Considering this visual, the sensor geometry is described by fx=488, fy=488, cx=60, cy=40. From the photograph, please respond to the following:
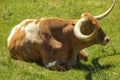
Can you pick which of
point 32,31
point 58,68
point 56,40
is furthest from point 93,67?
point 32,31

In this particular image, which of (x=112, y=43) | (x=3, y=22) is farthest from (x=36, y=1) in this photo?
(x=112, y=43)

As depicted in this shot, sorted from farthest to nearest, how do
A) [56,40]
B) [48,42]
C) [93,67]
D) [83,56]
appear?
1. [83,56]
2. [93,67]
3. [56,40]
4. [48,42]

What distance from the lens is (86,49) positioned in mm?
13961

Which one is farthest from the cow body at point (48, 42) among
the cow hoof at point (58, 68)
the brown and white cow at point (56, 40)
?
the cow hoof at point (58, 68)

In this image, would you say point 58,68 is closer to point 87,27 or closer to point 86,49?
point 87,27

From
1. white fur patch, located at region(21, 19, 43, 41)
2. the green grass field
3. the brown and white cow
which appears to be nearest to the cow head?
the brown and white cow

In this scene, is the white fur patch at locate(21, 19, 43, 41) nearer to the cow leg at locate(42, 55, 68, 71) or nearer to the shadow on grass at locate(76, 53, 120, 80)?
the cow leg at locate(42, 55, 68, 71)

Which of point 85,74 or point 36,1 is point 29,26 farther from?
point 36,1

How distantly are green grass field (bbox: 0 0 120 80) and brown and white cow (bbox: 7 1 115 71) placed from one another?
11.0 inches

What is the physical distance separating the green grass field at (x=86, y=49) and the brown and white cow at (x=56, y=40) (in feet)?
0.92

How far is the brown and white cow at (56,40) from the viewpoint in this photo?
40.2ft

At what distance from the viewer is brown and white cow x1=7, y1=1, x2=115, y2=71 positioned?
12.3m

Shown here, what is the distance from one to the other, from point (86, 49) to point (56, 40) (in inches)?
71.0

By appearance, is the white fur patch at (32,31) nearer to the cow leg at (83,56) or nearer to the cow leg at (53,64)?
the cow leg at (53,64)
